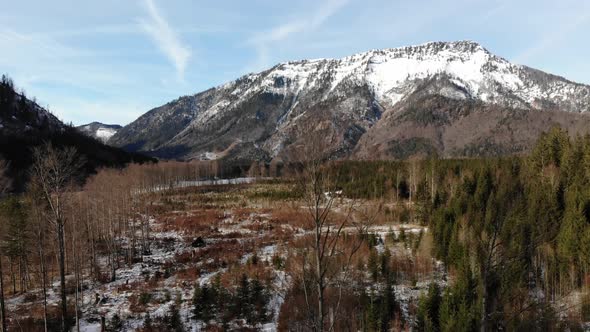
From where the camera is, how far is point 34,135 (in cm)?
13275

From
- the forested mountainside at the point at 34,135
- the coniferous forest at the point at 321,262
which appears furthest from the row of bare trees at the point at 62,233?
the forested mountainside at the point at 34,135

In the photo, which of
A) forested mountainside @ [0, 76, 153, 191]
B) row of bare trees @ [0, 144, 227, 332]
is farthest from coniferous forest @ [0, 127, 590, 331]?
forested mountainside @ [0, 76, 153, 191]

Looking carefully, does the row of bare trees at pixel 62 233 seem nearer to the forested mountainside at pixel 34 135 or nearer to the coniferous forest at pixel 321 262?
the coniferous forest at pixel 321 262

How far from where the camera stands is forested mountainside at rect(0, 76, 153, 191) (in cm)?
11481

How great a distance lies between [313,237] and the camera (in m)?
10.3

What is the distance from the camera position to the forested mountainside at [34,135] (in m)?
115

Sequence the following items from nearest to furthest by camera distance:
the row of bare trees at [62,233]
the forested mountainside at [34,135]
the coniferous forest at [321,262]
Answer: the coniferous forest at [321,262]
the row of bare trees at [62,233]
the forested mountainside at [34,135]

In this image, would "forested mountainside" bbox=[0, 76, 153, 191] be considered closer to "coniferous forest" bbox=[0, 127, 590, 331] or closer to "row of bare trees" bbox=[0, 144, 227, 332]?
"row of bare trees" bbox=[0, 144, 227, 332]

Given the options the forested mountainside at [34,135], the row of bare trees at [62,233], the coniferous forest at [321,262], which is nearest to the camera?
the coniferous forest at [321,262]

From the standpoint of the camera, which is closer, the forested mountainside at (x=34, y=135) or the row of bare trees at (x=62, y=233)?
the row of bare trees at (x=62, y=233)

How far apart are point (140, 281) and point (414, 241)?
1234 inches

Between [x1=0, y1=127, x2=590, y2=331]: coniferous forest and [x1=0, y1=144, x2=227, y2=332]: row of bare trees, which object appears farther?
[x1=0, y1=144, x2=227, y2=332]: row of bare trees

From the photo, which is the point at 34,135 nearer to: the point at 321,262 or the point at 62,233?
the point at 62,233

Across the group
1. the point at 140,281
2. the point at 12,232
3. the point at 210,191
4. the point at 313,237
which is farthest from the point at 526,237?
the point at 210,191
